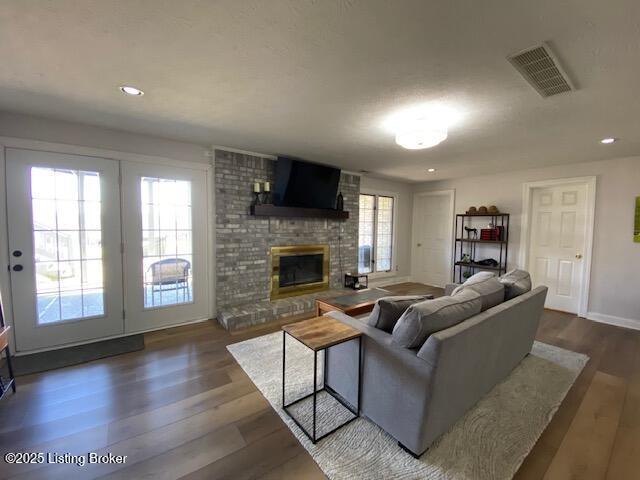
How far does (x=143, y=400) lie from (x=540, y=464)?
2680mm

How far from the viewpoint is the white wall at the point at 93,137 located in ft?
8.71

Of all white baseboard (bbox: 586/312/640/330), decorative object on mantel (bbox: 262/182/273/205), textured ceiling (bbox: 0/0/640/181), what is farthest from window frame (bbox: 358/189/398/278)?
white baseboard (bbox: 586/312/640/330)

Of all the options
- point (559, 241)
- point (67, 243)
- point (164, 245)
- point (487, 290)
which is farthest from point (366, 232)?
point (67, 243)

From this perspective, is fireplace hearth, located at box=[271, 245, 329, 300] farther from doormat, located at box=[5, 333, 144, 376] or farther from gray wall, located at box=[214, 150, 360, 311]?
doormat, located at box=[5, 333, 144, 376]

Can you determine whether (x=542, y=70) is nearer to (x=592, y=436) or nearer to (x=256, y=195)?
(x=592, y=436)

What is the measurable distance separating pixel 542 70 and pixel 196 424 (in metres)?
3.20

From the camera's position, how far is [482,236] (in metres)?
5.07

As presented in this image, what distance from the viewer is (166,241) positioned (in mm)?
3457

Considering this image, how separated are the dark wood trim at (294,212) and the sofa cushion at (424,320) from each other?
276 cm

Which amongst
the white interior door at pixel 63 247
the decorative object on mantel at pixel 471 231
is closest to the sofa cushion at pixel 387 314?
the white interior door at pixel 63 247

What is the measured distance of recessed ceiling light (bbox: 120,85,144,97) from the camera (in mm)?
2056

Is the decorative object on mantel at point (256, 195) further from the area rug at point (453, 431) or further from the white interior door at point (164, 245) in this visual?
the area rug at point (453, 431)

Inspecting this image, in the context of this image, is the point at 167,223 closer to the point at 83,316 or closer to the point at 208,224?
the point at 208,224

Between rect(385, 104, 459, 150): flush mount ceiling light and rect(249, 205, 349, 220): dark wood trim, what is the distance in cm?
211
